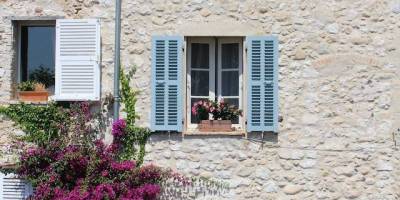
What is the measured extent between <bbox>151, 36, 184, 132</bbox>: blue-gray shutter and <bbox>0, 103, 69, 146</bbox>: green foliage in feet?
4.29

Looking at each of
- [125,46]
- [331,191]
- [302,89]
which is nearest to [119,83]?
[125,46]

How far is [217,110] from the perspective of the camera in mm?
8977

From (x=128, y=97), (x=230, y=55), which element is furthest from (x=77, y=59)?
(x=230, y=55)

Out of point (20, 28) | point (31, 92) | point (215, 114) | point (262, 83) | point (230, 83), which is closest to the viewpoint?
point (262, 83)

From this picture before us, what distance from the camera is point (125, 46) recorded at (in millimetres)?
9031

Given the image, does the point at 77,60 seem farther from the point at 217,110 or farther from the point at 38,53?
the point at 217,110

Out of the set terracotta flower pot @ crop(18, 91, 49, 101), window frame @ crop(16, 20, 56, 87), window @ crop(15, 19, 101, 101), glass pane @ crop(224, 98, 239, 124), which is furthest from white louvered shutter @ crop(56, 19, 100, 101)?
glass pane @ crop(224, 98, 239, 124)

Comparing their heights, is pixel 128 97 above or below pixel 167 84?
below

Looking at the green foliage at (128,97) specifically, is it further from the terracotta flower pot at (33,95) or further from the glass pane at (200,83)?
the terracotta flower pot at (33,95)

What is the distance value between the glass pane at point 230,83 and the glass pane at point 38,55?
101 inches

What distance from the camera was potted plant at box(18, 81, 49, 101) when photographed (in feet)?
29.9

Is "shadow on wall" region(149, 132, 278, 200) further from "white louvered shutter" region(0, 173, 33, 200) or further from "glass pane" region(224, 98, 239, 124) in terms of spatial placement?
"white louvered shutter" region(0, 173, 33, 200)

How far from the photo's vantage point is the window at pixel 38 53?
9414mm

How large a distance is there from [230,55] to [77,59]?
7.17ft
